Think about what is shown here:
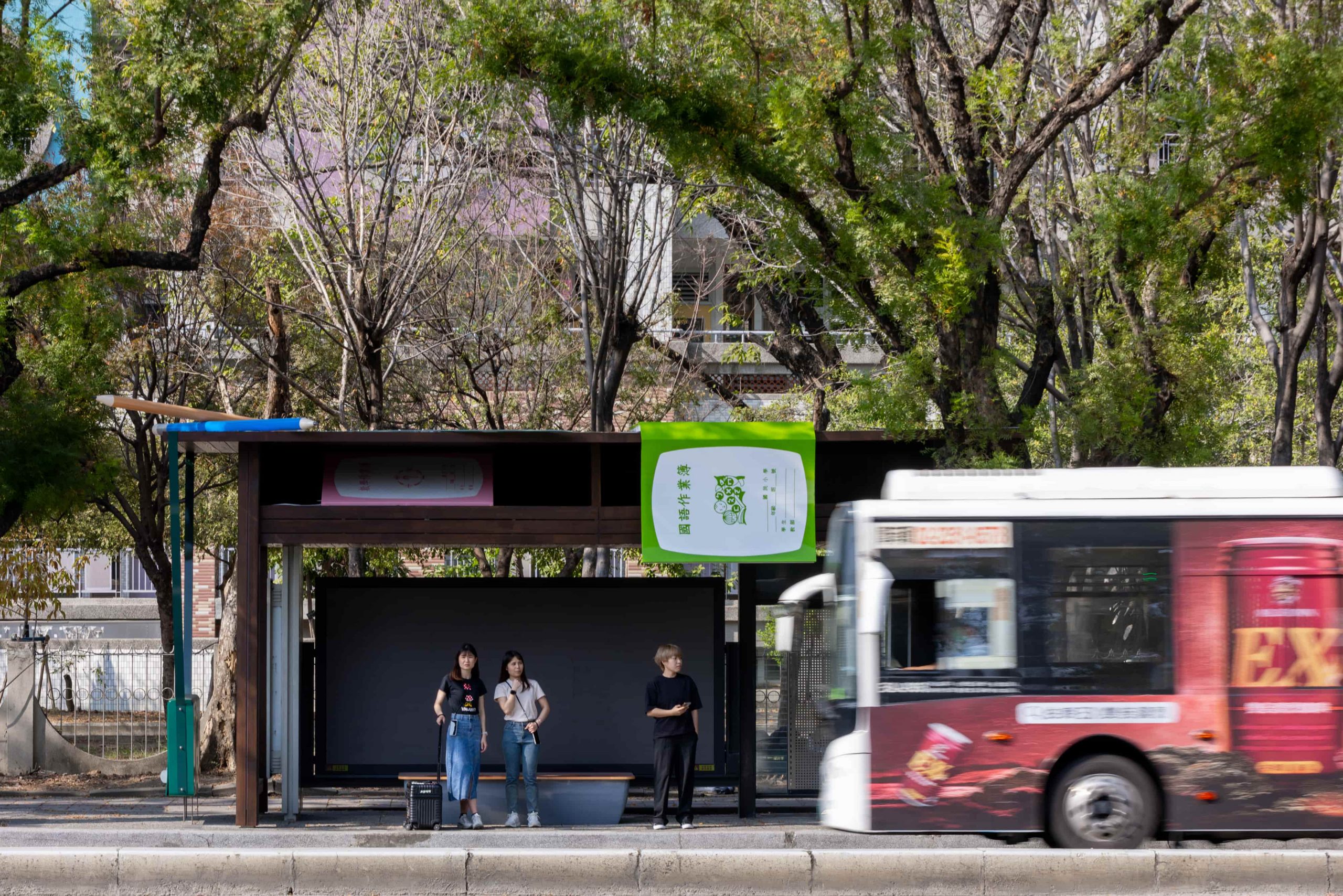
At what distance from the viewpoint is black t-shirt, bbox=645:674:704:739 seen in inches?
481

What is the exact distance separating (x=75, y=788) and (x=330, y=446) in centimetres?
645

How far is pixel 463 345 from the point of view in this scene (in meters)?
21.1

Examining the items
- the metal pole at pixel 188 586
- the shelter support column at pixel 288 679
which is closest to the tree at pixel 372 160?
the metal pole at pixel 188 586

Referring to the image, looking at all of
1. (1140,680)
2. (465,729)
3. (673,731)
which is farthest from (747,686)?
(1140,680)

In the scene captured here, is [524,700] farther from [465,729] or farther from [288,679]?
[288,679]

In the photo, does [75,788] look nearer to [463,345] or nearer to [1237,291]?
[463,345]

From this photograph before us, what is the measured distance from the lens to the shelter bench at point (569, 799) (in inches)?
505

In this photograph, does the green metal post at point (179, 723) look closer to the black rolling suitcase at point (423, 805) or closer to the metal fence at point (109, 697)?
the black rolling suitcase at point (423, 805)

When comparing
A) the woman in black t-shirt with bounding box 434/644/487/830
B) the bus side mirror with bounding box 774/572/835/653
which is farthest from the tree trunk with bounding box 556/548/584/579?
the bus side mirror with bounding box 774/572/835/653

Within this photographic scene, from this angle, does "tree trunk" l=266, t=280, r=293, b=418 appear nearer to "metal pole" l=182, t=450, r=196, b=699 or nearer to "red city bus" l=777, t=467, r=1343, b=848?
"metal pole" l=182, t=450, r=196, b=699

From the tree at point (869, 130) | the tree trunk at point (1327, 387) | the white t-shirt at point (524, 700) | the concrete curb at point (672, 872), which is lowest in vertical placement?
the concrete curb at point (672, 872)

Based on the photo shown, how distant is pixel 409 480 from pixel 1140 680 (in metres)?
6.87

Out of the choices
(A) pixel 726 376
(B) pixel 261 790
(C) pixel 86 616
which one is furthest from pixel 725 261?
(C) pixel 86 616

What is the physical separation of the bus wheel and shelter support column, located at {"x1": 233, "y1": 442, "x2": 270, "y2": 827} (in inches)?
284
